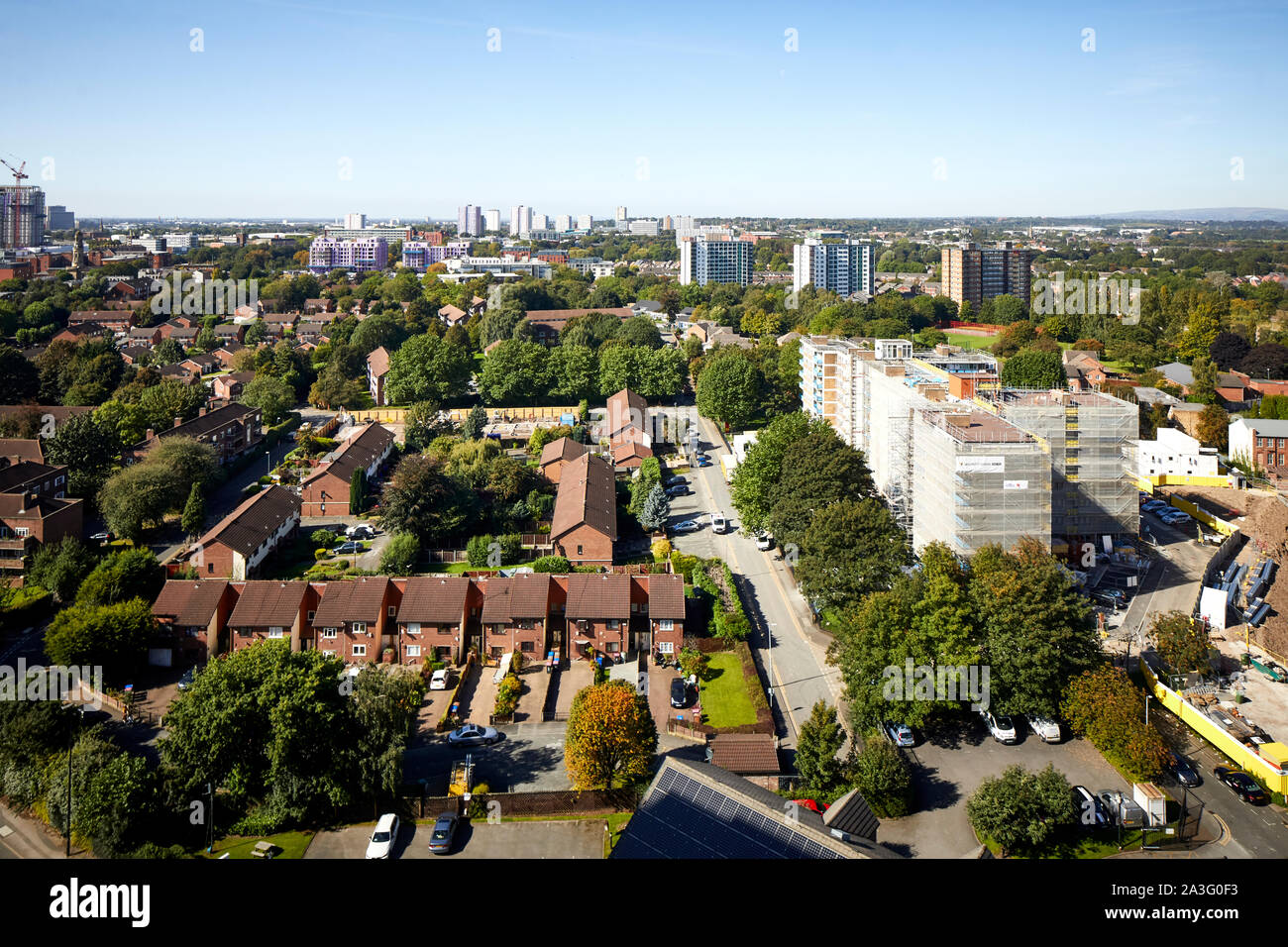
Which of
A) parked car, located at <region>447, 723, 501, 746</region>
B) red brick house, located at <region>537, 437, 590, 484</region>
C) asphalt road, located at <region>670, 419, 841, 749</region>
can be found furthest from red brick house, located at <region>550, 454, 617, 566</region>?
parked car, located at <region>447, 723, 501, 746</region>

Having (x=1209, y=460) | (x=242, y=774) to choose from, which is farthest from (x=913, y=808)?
(x=1209, y=460)

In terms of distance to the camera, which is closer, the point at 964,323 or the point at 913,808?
the point at 913,808

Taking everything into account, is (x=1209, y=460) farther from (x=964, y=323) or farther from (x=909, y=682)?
(x=964, y=323)

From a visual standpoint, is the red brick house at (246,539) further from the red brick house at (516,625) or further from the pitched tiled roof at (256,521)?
the red brick house at (516,625)

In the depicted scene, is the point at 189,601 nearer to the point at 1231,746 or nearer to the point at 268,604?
the point at 268,604
